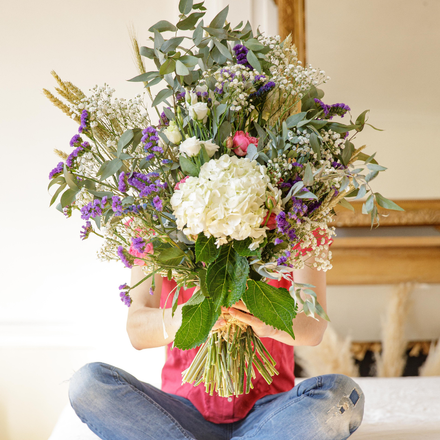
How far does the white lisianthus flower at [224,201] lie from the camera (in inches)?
30.0

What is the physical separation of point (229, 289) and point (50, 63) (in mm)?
1465

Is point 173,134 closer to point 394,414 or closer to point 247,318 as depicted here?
point 247,318

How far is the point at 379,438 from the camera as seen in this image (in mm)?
1225

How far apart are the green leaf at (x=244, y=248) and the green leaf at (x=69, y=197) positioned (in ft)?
1.00

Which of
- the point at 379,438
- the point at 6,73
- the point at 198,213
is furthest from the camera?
the point at 6,73

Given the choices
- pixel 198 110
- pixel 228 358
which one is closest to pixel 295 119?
pixel 198 110

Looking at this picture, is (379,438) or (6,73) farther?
(6,73)

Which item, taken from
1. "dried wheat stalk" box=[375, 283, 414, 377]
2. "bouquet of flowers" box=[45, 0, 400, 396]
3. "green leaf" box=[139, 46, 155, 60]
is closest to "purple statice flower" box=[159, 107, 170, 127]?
"bouquet of flowers" box=[45, 0, 400, 396]

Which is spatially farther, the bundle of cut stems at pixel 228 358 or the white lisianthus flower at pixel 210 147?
the bundle of cut stems at pixel 228 358

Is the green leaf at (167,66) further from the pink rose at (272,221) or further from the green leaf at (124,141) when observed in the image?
the pink rose at (272,221)

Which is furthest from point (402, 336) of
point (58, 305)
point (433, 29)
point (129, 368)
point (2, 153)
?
point (2, 153)

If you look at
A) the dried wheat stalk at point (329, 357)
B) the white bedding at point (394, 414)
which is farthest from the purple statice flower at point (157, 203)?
the dried wheat stalk at point (329, 357)

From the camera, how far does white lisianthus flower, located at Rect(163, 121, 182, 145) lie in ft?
2.77

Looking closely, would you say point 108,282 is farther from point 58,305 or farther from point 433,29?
point 433,29
